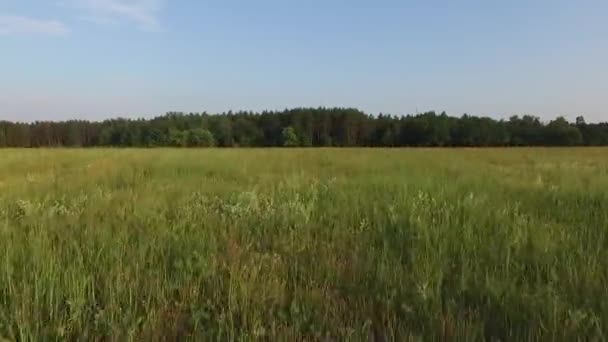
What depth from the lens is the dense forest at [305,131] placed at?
308ft

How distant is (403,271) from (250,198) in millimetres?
3053

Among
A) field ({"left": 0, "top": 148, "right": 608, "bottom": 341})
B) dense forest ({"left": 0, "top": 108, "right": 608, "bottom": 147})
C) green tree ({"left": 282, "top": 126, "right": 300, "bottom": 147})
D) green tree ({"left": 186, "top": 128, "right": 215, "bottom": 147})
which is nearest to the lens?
field ({"left": 0, "top": 148, "right": 608, "bottom": 341})

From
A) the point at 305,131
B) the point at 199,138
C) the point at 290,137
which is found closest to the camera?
the point at 199,138

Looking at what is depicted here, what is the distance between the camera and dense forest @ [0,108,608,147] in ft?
308

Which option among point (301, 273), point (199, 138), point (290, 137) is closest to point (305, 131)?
point (290, 137)

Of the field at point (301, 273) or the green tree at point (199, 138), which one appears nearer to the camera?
the field at point (301, 273)

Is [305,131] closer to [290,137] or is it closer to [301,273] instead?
[290,137]

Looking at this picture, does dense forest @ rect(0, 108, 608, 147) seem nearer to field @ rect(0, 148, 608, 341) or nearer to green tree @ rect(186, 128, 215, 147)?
green tree @ rect(186, 128, 215, 147)

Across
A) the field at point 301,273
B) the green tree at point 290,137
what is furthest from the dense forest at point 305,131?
the field at point 301,273

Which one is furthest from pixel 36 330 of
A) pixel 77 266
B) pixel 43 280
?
pixel 77 266

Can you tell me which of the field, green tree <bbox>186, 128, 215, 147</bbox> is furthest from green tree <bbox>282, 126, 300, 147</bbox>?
the field

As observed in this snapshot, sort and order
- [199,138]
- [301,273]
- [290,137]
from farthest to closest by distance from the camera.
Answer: [290,137], [199,138], [301,273]

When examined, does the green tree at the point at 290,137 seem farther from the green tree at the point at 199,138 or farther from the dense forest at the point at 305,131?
the green tree at the point at 199,138

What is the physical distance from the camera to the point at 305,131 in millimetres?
112625
